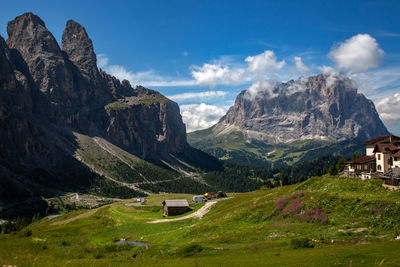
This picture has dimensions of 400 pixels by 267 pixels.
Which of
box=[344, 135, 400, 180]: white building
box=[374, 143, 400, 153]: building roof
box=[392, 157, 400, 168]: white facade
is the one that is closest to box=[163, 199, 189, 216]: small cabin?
box=[344, 135, 400, 180]: white building

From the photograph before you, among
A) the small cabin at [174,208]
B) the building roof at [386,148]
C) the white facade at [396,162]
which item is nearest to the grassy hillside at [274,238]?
the white facade at [396,162]

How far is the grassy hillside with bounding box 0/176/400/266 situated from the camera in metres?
24.1

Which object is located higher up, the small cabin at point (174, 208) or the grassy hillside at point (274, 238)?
the grassy hillside at point (274, 238)

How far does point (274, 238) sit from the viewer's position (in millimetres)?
37344

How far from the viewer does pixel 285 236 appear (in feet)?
123

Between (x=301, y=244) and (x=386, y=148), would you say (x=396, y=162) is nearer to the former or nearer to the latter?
(x=386, y=148)

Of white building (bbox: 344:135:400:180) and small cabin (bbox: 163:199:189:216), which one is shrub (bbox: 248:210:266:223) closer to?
white building (bbox: 344:135:400:180)

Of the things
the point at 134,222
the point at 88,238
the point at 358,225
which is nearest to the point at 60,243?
the point at 88,238

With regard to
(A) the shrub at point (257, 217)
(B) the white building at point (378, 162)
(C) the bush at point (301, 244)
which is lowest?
(A) the shrub at point (257, 217)

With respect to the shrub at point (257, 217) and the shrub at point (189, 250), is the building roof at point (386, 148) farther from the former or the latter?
the shrub at point (189, 250)

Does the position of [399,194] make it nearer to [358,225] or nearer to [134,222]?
[358,225]

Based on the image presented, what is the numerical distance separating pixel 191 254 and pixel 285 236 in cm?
1267

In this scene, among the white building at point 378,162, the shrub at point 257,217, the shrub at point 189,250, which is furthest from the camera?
the white building at point 378,162

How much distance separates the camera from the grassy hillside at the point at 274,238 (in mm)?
24141
